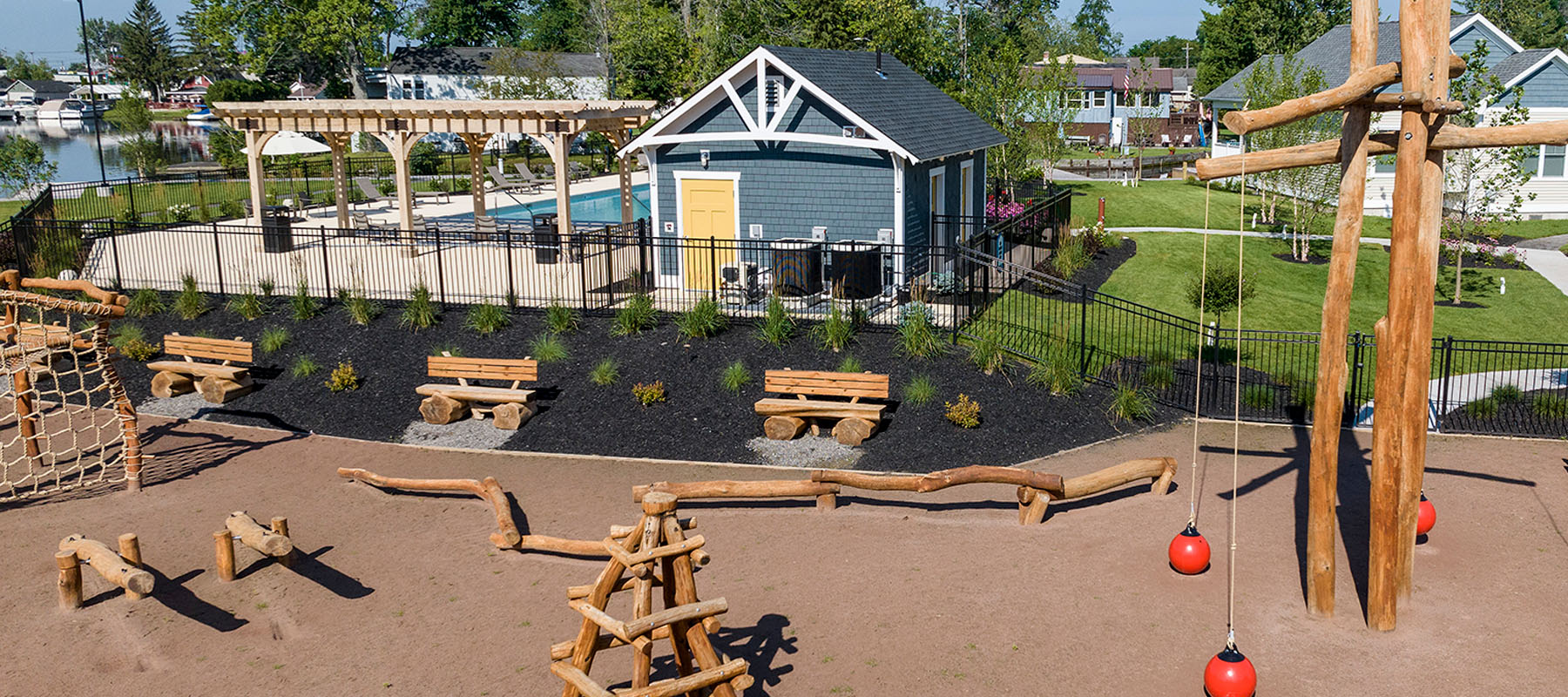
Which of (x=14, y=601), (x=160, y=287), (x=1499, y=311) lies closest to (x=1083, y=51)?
(x=1499, y=311)

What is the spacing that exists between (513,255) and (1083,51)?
11834cm

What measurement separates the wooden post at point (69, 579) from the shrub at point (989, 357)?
38.5 feet

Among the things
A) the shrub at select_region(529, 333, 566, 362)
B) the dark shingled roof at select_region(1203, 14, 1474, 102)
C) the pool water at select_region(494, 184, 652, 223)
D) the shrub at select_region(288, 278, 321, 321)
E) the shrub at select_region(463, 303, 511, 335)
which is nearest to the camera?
the shrub at select_region(529, 333, 566, 362)

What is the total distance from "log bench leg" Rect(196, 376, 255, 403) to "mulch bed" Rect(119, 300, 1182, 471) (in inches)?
6.3

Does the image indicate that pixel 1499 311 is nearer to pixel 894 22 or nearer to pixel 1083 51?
pixel 894 22

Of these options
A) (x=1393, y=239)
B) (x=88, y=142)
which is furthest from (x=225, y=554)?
(x=88, y=142)

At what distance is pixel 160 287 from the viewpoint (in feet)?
77.1

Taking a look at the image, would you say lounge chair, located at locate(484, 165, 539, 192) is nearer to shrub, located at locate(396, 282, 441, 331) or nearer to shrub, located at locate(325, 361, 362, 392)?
shrub, located at locate(396, 282, 441, 331)

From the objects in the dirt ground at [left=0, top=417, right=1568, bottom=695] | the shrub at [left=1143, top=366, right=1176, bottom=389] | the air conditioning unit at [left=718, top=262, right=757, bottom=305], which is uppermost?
the air conditioning unit at [left=718, top=262, right=757, bottom=305]

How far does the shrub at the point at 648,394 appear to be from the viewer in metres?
17.3

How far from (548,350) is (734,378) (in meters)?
3.43

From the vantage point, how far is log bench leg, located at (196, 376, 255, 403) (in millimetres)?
18516

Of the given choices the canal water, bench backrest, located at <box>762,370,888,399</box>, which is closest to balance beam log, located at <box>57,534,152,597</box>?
bench backrest, located at <box>762,370,888,399</box>

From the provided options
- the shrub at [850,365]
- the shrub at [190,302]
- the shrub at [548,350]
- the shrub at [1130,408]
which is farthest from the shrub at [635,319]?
the shrub at [190,302]
